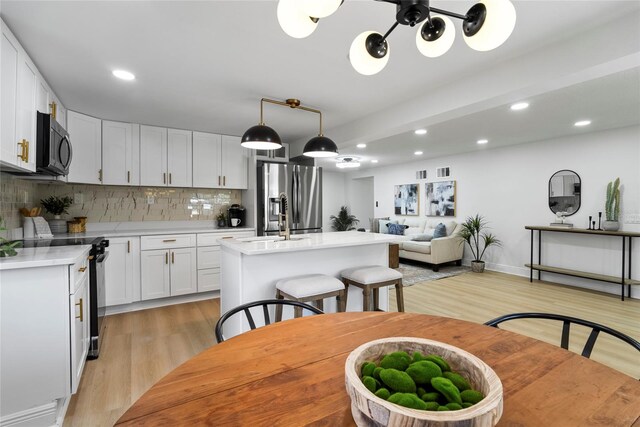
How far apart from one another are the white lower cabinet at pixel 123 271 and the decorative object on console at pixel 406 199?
5.85m

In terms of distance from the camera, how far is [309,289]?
7.21ft

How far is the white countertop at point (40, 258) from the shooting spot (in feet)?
5.24

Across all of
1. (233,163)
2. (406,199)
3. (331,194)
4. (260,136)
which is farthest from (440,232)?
(260,136)

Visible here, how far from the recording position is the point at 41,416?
1.67 meters

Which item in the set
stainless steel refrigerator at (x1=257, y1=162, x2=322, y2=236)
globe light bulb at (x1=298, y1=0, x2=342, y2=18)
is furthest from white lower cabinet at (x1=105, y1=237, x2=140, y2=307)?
globe light bulb at (x1=298, y1=0, x2=342, y2=18)

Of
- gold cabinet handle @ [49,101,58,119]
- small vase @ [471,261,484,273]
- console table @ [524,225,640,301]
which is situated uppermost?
gold cabinet handle @ [49,101,58,119]

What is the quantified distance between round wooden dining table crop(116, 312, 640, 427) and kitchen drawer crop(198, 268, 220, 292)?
122 inches

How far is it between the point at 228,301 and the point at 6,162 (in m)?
1.74

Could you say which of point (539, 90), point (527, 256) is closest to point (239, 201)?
point (539, 90)

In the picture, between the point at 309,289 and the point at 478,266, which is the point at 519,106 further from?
the point at 478,266

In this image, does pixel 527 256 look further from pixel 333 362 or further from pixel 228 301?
pixel 333 362

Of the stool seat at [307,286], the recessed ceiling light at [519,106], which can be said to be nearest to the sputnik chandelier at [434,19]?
the stool seat at [307,286]

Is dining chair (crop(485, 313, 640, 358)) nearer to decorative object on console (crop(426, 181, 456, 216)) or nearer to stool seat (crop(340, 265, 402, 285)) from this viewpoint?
stool seat (crop(340, 265, 402, 285))

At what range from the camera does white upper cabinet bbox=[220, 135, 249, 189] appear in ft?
14.5
